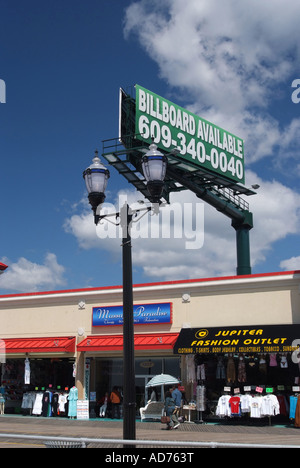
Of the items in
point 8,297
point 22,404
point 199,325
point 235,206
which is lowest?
point 22,404

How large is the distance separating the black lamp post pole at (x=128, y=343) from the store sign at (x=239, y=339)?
10.9m

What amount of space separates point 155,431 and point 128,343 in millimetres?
9947

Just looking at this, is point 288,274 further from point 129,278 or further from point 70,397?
point 129,278

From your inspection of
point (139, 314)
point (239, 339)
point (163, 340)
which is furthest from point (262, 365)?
point (139, 314)

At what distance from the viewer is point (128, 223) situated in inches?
414

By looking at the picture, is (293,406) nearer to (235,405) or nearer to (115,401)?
(235,405)

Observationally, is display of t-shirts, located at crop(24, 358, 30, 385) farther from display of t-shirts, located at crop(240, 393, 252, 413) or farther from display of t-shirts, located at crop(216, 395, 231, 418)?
display of t-shirts, located at crop(240, 393, 252, 413)

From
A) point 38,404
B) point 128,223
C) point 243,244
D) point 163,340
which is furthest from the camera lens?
point 243,244

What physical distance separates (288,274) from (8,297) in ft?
45.9

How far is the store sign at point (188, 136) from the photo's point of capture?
95.7 ft

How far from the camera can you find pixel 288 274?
21.2 m
